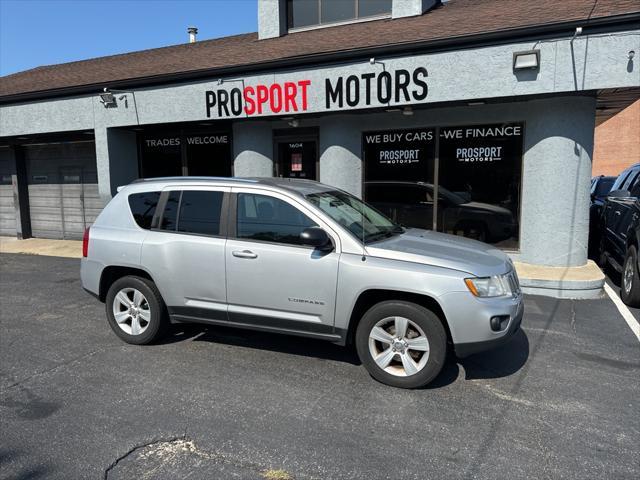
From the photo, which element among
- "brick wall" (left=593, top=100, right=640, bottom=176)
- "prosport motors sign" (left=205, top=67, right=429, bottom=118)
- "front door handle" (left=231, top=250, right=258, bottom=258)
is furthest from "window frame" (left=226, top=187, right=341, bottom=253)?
"brick wall" (left=593, top=100, right=640, bottom=176)

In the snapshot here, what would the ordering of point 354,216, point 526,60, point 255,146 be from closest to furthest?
point 354,216 < point 526,60 < point 255,146

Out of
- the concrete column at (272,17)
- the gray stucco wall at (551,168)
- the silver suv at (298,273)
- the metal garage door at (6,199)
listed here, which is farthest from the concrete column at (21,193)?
the gray stucco wall at (551,168)

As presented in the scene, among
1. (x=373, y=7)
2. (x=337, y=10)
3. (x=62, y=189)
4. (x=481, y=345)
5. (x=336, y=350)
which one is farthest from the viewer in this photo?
(x=62, y=189)

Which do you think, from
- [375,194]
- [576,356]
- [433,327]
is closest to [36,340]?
[433,327]

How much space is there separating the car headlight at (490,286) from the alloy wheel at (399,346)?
564mm

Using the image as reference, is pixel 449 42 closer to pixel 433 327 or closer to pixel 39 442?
pixel 433 327

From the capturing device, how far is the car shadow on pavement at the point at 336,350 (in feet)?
15.1

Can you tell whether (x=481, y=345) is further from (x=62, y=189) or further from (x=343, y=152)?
(x=62, y=189)

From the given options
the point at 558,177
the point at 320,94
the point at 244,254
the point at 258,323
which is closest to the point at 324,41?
the point at 320,94

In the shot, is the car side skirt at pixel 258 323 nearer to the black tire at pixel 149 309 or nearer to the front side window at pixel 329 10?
the black tire at pixel 149 309

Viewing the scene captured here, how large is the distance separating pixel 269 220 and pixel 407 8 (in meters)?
8.11

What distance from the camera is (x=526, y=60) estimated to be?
763 cm

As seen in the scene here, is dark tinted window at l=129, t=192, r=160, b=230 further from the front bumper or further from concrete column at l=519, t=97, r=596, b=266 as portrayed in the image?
concrete column at l=519, t=97, r=596, b=266

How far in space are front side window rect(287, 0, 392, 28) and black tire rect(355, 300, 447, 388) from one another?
900 cm
